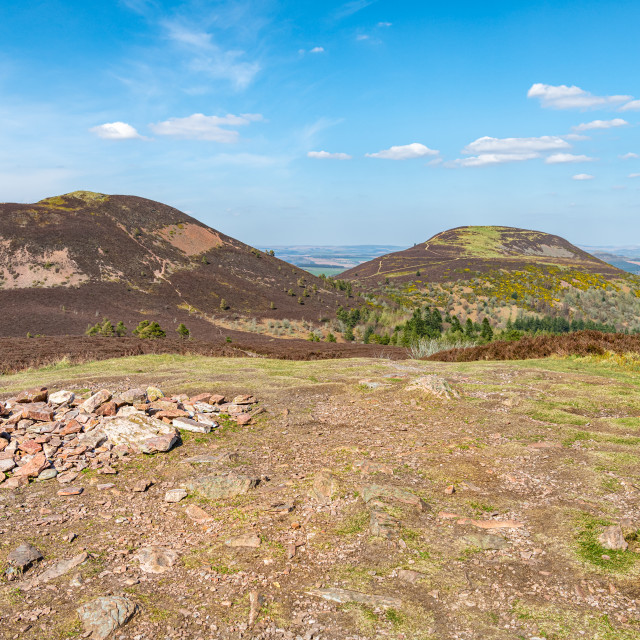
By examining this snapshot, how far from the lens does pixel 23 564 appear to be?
4.86 meters

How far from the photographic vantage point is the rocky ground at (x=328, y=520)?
13.4ft

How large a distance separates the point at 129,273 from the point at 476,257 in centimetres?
7803

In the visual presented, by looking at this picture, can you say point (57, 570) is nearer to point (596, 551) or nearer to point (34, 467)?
point (34, 467)

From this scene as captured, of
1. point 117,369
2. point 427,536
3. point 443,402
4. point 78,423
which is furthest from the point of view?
point 117,369

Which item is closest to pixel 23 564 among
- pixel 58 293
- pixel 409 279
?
pixel 58 293

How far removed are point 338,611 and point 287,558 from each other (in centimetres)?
102

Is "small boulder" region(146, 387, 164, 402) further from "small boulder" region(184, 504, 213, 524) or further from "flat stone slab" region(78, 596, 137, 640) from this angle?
"flat stone slab" region(78, 596, 137, 640)

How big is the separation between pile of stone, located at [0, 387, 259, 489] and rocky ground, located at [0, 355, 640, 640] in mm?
46

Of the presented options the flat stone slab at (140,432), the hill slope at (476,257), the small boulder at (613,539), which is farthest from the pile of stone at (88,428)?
the hill slope at (476,257)

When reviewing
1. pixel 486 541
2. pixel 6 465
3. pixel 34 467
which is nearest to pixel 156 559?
pixel 34 467

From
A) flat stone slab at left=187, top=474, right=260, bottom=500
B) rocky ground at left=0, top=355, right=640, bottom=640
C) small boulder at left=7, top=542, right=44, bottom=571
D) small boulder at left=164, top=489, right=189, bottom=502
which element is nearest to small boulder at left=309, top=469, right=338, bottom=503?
rocky ground at left=0, top=355, right=640, bottom=640

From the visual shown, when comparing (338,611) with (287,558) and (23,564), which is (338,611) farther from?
(23,564)

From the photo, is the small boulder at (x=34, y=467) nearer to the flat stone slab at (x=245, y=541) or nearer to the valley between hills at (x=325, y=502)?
the valley between hills at (x=325, y=502)

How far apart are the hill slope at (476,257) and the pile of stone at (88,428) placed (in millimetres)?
83702
